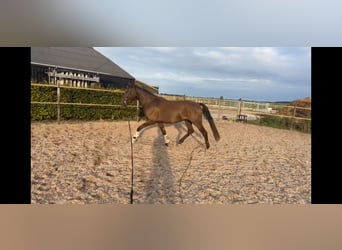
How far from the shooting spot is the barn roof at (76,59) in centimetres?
248

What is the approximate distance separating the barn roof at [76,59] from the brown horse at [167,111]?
0.17 meters

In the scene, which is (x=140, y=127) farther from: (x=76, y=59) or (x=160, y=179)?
(x=76, y=59)

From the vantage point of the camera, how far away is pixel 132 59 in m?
2.49

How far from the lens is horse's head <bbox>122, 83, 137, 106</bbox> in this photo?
2574mm

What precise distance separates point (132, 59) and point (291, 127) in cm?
143

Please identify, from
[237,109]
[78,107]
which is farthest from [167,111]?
[78,107]

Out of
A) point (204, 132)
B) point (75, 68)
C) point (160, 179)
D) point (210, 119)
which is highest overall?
point (75, 68)

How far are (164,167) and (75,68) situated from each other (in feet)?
3.61

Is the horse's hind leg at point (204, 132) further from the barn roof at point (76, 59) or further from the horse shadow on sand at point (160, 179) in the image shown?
the barn roof at point (76, 59)

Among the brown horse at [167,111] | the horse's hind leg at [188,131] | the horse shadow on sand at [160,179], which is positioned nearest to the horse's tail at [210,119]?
the brown horse at [167,111]

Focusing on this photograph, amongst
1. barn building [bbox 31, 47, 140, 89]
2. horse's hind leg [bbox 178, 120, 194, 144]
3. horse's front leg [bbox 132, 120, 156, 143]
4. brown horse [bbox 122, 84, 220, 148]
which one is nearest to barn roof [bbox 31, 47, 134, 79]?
barn building [bbox 31, 47, 140, 89]

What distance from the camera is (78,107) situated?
2596mm
